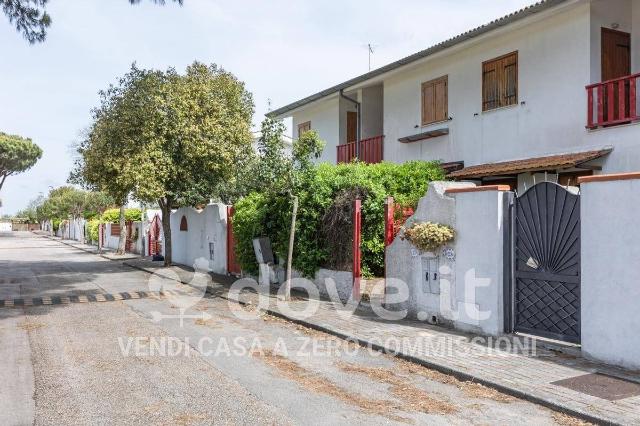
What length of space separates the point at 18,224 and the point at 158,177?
130 meters

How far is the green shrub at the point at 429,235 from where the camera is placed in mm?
8516

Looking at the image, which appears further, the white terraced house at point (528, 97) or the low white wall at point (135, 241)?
the low white wall at point (135, 241)

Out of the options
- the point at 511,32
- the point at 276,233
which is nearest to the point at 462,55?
the point at 511,32

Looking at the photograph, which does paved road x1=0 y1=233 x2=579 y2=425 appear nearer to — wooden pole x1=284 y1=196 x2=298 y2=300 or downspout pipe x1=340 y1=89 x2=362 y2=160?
wooden pole x1=284 y1=196 x2=298 y2=300

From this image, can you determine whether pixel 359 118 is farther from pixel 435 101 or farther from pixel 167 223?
pixel 167 223

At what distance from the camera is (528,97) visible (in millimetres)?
12828

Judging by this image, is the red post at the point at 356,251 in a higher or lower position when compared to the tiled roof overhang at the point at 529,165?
lower

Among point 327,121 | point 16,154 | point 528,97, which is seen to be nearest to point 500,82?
point 528,97

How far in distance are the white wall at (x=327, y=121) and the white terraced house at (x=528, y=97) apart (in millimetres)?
3752

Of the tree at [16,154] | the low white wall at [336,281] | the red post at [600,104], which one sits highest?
the tree at [16,154]

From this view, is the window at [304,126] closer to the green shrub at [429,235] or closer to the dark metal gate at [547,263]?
the green shrub at [429,235]

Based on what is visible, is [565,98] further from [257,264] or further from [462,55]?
[257,264]

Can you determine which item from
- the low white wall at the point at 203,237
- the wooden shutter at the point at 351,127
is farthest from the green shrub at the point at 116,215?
the wooden shutter at the point at 351,127

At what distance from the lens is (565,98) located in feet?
39.3
